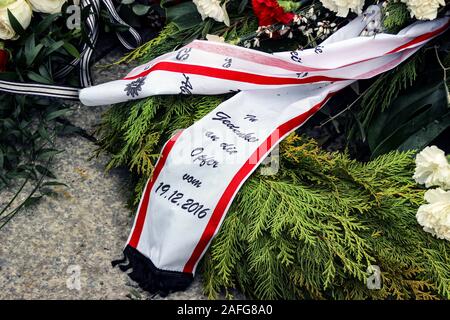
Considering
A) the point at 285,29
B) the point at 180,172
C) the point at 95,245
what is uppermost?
the point at 285,29

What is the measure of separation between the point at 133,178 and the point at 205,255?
357 mm

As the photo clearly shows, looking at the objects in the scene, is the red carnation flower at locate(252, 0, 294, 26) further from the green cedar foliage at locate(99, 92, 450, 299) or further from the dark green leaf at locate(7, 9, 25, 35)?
the dark green leaf at locate(7, 9, 25, 35)

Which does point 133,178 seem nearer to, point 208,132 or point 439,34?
point 208,132

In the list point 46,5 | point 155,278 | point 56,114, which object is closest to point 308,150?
point 155,278

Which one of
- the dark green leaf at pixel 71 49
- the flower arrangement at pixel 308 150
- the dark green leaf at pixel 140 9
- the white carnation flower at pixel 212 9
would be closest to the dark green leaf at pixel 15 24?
the flower arrangement at pixel 308 150

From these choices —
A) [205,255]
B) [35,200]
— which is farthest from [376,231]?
[35,200]

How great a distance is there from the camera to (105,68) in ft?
8.83

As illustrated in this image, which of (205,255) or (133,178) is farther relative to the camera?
(133,178)

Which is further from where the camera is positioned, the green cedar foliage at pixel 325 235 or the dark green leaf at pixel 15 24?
the dark green leaf at pixel 15 24

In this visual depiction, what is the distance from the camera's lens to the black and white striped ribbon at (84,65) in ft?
8.00

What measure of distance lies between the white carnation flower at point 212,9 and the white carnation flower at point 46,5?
0.42m

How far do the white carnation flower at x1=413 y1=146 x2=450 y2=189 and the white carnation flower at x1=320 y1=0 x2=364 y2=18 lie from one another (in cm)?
46

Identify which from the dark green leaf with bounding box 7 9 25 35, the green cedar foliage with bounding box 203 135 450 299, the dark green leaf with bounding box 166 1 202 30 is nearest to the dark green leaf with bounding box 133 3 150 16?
the dark green leaf with bounding box 166 1 202 30

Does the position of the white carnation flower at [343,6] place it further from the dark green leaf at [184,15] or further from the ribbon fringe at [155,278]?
the ribbon fringe at [155,278]
